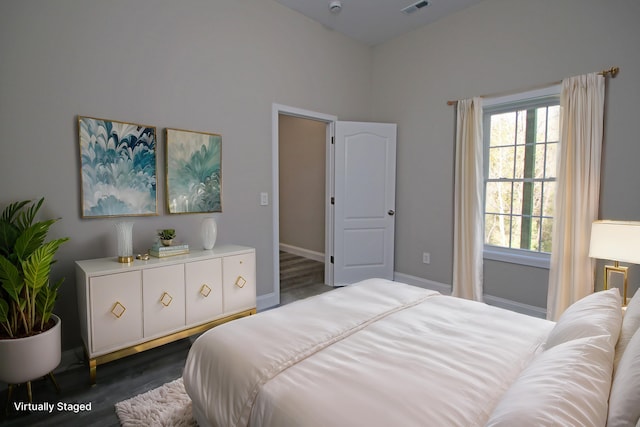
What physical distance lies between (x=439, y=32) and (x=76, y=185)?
12.7 feet

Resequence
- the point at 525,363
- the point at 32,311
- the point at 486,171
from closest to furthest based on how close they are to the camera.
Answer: the point at 525,363 → the point at 32,311 → the point at 486,171

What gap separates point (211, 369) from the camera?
1401mm

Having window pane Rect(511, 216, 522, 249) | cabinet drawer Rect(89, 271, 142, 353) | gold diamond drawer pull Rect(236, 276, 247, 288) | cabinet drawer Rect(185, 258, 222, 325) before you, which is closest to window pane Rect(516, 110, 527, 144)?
window pane Rect(511, 216, 522, 249)

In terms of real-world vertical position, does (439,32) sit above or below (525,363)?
above

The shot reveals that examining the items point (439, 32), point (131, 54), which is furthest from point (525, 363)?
point (439, 32)

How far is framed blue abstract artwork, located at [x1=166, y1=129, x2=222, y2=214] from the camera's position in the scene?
9.33 feet

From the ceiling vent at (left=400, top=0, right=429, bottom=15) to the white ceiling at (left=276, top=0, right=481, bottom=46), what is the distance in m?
0.04

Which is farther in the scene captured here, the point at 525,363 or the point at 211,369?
the point at 211,369

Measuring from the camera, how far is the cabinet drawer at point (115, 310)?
209 centimetres

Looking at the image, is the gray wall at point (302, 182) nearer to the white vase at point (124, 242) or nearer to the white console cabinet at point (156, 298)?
the white console cabinet at point (156, 298)

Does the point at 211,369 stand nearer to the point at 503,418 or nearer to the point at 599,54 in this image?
the point at 503,418

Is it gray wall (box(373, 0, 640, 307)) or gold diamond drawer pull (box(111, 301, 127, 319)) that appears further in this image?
gray wall (box(373, 0, 640, 307))

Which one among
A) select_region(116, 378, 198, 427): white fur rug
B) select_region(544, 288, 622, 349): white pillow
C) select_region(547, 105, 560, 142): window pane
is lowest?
select_region(116, 378, 198, 427): white fur rug

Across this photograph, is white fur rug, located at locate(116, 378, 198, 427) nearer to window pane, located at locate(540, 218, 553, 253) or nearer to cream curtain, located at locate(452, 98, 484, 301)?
cream curtain, located at locate(452, 98, 484, 301)
